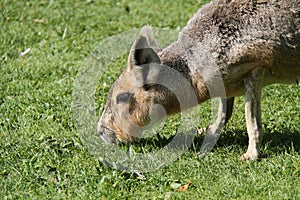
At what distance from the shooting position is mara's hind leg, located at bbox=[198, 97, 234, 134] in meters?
6.86

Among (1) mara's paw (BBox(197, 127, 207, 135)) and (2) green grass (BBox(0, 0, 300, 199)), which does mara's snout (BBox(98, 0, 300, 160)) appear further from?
(1) mara's paw (BBox(197, 127, 207, 135))

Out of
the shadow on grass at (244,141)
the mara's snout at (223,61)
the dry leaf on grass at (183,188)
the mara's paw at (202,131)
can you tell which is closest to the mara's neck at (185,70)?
the mara's snout at (223,61)

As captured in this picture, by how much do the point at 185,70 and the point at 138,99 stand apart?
54cm

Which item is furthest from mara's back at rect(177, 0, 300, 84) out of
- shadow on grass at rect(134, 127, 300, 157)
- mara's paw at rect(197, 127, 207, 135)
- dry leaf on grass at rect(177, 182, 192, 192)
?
dry leaf on grass at rect(177, 182, 192, 192)

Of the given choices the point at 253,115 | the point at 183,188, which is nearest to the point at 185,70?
the point at 253,115

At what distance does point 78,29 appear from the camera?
10008 mm

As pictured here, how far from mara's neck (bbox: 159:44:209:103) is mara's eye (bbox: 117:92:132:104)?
466 millimetres

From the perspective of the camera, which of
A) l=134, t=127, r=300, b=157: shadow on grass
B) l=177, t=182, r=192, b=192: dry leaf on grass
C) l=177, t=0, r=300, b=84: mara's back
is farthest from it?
l=134, t=127, r=300, b=157: shadow on grass

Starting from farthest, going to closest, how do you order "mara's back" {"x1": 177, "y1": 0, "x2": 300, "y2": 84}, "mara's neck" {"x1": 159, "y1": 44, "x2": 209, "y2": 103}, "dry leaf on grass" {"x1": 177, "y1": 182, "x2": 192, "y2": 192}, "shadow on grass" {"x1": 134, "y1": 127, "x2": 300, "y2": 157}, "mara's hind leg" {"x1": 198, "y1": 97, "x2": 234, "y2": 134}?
"mara's hind leg" {"x1": 198, "y1": 97, "x2": 234, "y2": 134} → "shadow on grass" {"x1": 134, "y1": 127, "x2": 300, "y2": 157} → "mara's neck" {"x1": 159, "y1": 44, "x2": 209, "y2": 103} → "mara's back" {"x1": 177, "y1": 0, "x2": 300, "y2": 84} → "dry leaf on grass" {"x1": 177, "y1": 182, "x2": 192, "y2": 192}

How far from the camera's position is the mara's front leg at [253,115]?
19.8 feet

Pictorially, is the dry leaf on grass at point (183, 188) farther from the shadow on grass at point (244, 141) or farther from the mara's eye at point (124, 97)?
the mara's eye at point (124, 97)

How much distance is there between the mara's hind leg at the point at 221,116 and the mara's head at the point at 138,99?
703mm

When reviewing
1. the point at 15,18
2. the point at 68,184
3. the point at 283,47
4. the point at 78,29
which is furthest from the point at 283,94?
the point at 15,18

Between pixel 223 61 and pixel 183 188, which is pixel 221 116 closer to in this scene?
pixel 223 61
